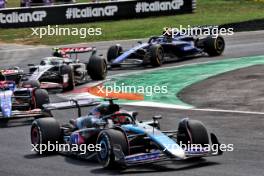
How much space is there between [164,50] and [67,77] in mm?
6237

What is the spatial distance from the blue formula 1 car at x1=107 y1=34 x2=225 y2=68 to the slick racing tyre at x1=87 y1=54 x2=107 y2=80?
2.55 meters

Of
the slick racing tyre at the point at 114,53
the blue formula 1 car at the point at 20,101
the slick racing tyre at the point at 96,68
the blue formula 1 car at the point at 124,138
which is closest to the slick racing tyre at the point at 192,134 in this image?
the blue formula 1 car at the point at 124,138

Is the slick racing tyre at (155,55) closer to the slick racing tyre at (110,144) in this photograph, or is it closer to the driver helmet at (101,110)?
the driver helmet at (101,110)

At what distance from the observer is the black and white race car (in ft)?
74.5

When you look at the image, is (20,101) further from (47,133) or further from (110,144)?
(110,144)

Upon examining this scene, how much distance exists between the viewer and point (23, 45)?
36.4m

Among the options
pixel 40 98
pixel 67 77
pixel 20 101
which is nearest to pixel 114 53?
pixel 67 77

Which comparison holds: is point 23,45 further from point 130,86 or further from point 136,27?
point 130,86

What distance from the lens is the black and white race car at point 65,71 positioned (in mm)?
22719

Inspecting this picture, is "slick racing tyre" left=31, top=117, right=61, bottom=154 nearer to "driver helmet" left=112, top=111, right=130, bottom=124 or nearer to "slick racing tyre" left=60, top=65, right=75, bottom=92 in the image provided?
"driver helmet" left=112, top=111, right=130, bottom=124

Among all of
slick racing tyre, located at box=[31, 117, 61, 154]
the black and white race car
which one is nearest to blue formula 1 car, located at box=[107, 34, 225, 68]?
the black and white race car

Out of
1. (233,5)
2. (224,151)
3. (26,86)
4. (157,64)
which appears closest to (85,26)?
(233,5)

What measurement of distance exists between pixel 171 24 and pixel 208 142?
2729cm

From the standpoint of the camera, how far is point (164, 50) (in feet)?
92.1
